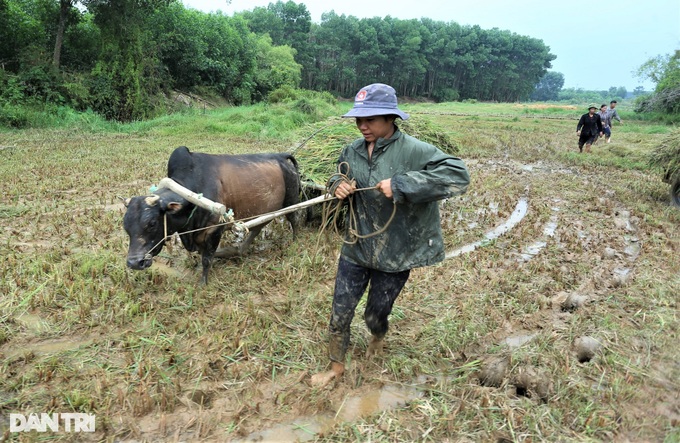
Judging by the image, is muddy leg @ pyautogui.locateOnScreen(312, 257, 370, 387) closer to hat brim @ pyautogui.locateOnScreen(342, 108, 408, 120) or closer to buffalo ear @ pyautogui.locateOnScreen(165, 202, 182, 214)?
hat brim @ pyautogui.locateOnScreen(342, 108, 408, 120)

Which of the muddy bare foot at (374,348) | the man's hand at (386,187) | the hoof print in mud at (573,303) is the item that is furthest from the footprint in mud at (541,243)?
the man's hand at (386,187)

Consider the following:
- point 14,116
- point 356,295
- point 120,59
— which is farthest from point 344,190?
point 120,59

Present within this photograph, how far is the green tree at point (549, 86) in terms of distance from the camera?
4929 inches

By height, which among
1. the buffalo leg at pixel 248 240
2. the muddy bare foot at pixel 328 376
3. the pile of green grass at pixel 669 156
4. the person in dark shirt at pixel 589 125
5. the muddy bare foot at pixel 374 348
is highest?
the person in dark shirt at pixel 589 125

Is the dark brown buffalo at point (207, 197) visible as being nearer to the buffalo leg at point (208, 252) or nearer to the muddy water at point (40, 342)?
the buffalo leg at point (208, 252)

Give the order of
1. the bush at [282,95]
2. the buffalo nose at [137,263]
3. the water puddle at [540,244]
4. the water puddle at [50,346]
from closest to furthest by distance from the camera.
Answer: the water puddle at [50,346], the buffalo nose at [137,263], the water puddle at [540,244], the bush at [282,95]

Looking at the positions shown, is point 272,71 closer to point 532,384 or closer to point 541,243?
point 541,243

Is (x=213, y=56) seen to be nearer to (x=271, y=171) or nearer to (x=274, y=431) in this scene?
(x=271, y=171)

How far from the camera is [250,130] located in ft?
50.5

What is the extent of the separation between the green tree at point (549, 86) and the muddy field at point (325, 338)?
428ft

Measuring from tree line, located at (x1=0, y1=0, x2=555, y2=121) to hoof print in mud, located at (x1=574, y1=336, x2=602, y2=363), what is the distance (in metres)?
16.7

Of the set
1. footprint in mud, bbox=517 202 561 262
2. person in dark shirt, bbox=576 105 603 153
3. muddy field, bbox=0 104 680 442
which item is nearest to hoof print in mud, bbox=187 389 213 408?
muddy field, bbox=0 104 680 442

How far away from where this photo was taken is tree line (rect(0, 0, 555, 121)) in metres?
16.2

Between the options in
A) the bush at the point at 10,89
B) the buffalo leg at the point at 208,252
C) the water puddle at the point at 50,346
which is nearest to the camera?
the water puddle at the point at 50,346
